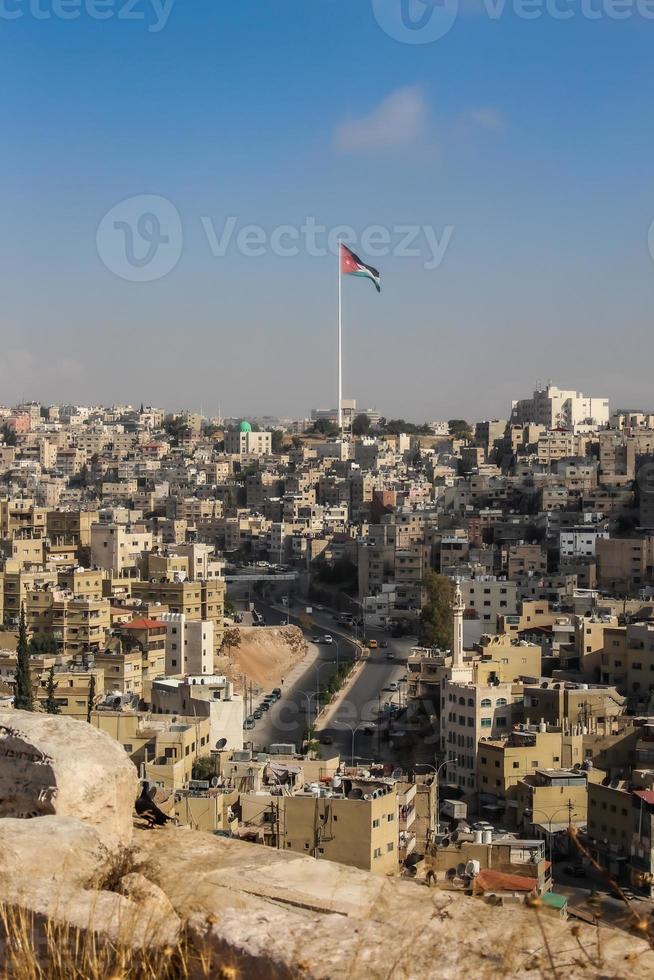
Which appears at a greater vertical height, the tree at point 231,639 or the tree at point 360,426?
the tree at point 360,426

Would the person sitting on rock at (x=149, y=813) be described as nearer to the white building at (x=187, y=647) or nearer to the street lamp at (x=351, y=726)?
the street lamp at (x=351, y=726)

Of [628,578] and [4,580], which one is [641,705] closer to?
[628,578]

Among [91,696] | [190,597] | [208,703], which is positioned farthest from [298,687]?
[208,703]

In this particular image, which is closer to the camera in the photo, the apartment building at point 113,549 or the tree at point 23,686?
the tree at point 23,686

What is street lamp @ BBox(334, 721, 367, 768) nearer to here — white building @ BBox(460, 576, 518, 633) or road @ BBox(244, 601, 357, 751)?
road @ BBox(244, 601, 357, 751)

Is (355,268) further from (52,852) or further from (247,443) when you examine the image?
(52,852)

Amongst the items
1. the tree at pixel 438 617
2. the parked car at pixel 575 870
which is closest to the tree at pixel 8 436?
the tree at pixel 438 617

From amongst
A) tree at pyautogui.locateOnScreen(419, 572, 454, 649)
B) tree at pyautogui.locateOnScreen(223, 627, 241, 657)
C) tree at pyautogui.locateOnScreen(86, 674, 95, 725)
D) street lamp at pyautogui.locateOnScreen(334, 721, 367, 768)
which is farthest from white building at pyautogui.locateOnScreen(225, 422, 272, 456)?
tree at pyautogui.locateOnScreen(86, 674, 95, 725)
